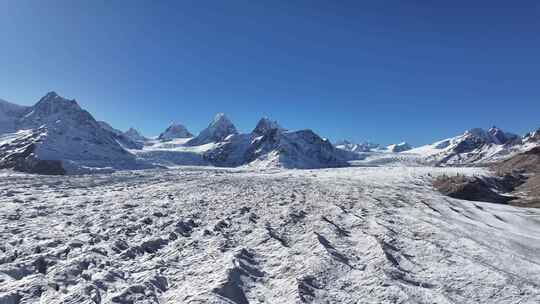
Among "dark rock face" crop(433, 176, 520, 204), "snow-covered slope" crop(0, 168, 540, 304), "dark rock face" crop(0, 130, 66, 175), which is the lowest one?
"snow-covered slope" crop(0, 168, 540, 304)

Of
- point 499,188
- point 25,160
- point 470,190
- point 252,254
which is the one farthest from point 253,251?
point 25,160

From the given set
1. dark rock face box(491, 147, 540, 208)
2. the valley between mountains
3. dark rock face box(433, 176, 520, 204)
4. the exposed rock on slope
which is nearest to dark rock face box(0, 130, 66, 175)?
the valley between mountains

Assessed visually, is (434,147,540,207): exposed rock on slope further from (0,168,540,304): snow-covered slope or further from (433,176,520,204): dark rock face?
(0,168,540,304): snow-covered slope

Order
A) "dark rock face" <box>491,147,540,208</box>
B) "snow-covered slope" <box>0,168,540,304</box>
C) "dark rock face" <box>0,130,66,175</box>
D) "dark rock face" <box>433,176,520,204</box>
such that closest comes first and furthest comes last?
"snow-covered slope" <box>0,168,540,304</box> → "dark rock face" <box>491,147,540,208</box> → "dark rock face" <box>433,176,520,204</box> → "dark rock face" <box>0,130,66,175</box>

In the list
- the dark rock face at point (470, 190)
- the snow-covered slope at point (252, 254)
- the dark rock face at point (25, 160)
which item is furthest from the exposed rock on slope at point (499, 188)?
the dark rock face at point (25, 160)

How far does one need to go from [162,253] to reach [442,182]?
1610 inches

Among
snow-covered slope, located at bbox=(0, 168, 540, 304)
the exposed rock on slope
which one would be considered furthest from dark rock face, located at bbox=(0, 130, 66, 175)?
snow-covered slope, located at bbox=(0, 168, 540, 304)

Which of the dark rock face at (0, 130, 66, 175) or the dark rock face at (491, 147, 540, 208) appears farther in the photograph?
the dark rock face at (0, 130, 66, 175)

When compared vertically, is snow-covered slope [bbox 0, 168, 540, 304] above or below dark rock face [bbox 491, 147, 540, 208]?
below

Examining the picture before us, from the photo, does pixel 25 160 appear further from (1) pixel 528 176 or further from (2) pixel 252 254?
(2) pixel 252 254

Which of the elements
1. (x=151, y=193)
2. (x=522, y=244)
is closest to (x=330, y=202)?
(x=522, y=244)

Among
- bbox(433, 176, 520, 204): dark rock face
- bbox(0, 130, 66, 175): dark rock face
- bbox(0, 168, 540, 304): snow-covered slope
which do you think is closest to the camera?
bbox(0, 168, 540, 304): snow-covered slope

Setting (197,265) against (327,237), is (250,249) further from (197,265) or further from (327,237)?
(327,237)

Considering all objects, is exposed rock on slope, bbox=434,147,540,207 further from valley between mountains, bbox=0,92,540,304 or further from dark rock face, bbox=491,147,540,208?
valley between mountains, bbox=0,92,540,304
